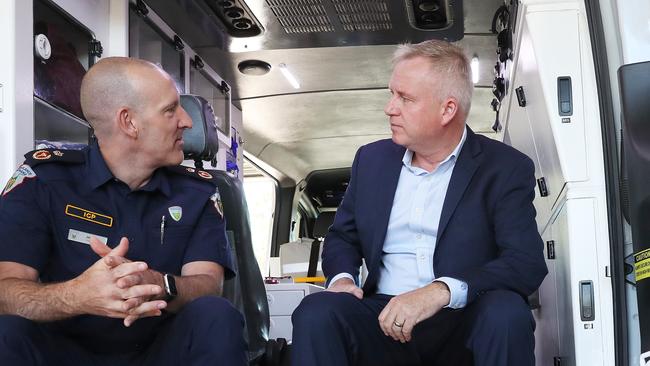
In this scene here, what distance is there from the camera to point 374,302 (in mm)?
2381

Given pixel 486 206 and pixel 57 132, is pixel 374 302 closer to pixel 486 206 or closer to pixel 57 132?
pixel 486 206

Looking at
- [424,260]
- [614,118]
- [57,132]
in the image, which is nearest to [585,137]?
[614,118]

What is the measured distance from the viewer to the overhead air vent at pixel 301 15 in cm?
432

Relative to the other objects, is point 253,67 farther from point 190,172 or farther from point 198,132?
point 190,172

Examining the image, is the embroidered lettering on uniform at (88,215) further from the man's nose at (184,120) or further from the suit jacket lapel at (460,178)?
the suit jacket lapel at (460,178)

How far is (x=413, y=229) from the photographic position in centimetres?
246

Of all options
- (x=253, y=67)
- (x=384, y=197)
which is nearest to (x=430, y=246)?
(x=384, y=197)

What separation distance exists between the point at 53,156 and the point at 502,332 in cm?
139

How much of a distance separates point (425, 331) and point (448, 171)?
55 cm

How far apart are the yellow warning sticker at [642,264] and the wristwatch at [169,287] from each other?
3.96 ft

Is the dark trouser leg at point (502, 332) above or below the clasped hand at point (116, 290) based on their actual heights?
below

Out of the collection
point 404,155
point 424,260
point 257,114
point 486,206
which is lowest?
point 424,260

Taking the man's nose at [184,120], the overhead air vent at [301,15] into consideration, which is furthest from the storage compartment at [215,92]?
the man's nose at [184,120]

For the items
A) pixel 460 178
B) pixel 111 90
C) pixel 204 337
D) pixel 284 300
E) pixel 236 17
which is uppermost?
pixel 236 17
